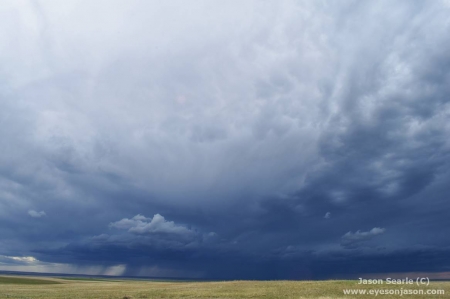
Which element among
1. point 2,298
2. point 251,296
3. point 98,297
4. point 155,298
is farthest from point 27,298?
point 251,296

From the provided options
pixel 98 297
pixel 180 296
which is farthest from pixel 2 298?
pixel 180 296

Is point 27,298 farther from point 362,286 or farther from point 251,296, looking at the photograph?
point 362,286

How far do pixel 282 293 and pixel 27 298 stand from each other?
45.7 metres

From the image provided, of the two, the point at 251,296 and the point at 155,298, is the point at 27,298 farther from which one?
the point at 251,296

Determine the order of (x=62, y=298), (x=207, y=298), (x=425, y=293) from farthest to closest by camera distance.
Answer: (x=62, y=298) < (x=207, y=298) < (x=425, y=293)

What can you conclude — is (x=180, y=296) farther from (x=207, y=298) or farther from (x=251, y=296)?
(x=251, y=296)

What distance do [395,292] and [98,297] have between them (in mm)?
49466

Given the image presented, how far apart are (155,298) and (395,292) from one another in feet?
128

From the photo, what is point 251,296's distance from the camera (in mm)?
54000

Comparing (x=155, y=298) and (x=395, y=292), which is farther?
(x=155, y=298)

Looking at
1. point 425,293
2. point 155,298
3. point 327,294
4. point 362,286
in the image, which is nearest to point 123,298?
point 155,298

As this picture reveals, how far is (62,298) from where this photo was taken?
188 ft

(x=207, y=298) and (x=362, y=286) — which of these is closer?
(x=207, y=298)

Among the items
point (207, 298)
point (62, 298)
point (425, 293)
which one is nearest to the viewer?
point (425, 293)
